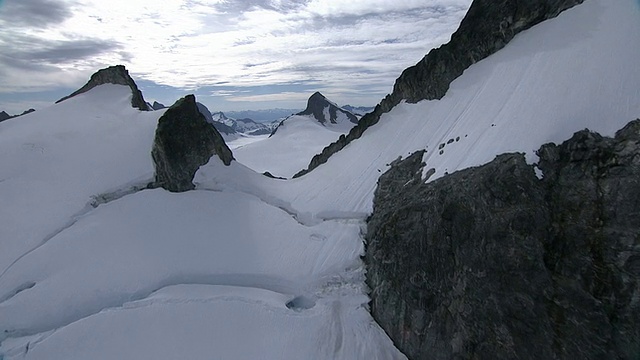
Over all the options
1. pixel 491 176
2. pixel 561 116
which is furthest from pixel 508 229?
pixel 561 116

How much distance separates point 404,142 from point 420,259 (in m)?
13.5

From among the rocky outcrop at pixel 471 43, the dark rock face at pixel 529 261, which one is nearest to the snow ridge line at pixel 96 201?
the dark rock face at pixel 529 261

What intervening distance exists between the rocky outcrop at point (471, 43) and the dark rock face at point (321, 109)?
84.7 m

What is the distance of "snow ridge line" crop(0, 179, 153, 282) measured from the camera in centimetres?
2020

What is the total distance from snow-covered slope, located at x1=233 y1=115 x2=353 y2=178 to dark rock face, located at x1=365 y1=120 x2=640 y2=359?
155ft

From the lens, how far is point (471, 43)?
84.7 feet

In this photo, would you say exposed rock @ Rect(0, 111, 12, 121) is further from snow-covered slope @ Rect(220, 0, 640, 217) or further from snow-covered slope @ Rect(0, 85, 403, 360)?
snow-covered slope @ Rect(220, 0, 640, 217)

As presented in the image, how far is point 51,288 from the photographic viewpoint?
17.9 metres

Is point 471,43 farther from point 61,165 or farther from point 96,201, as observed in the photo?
point 61,165

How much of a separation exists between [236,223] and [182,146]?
8.28 meters

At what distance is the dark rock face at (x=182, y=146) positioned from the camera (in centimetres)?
2592

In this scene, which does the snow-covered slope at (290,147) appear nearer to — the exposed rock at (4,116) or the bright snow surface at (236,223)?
the bright snow surface at (236,223)

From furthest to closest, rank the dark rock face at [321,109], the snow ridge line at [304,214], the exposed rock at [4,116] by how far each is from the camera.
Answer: the dark rock face at [321,109] < the exposed rock at [4,116] < the snow ridge line at [304,214]

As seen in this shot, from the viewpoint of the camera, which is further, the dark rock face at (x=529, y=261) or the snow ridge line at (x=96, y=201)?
the snow ridge line at (x=96, y=201)
